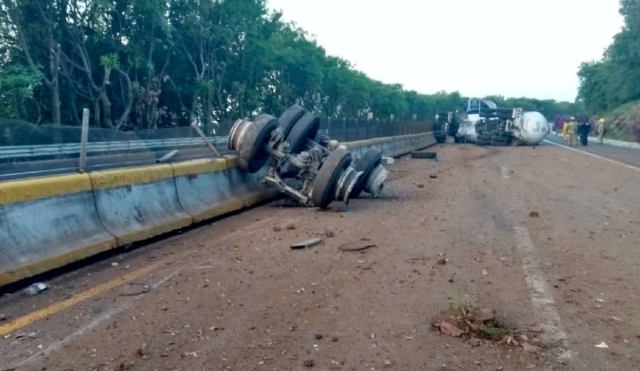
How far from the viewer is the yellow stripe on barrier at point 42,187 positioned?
646 cm

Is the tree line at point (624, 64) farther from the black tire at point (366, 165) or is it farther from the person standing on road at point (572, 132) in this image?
the black tire at point (366, 165)

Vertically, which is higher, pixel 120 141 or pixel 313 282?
pixel 120 141

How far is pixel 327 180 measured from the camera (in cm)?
1148

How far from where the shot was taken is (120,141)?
30.5ft

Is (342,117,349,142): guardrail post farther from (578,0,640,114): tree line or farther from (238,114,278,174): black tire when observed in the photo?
(578,0,640,114): tree line

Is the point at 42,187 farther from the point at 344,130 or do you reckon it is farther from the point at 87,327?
the point at 344,130

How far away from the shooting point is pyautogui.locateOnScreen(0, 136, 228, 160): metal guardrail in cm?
737

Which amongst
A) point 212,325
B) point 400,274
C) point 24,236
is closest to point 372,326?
point 212,325

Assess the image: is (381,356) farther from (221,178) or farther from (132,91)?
(132,91)

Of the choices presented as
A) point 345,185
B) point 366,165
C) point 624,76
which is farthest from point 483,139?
point 345,185

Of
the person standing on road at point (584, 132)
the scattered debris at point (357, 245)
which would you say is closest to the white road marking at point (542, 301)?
the scattered debris at point (357, 245)

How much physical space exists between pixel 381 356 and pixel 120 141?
5767 mm

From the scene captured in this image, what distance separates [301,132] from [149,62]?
1741cm

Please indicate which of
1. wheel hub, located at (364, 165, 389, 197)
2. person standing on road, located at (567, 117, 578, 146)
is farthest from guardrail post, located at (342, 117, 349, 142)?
person standing on road, located at (567, 117, 578, 146)
